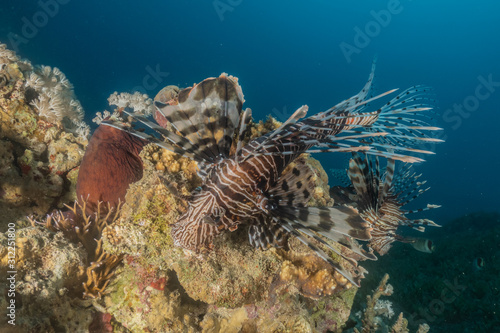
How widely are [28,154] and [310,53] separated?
122 meters

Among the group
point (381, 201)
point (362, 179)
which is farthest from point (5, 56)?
point (381, 201)

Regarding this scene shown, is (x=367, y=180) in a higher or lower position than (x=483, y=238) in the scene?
higher

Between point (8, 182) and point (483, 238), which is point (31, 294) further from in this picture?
point (483, 238)

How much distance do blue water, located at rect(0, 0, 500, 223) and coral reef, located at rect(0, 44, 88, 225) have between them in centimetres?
5342

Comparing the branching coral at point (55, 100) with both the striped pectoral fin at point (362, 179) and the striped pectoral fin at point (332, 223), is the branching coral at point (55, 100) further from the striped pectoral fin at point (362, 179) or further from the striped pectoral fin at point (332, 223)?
the striped pectoral fin at point (362, 179)

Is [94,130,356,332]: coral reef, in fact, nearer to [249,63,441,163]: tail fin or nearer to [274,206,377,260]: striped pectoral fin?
[274,206,377,260]: striped pectoral fin

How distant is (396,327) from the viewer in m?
4.89

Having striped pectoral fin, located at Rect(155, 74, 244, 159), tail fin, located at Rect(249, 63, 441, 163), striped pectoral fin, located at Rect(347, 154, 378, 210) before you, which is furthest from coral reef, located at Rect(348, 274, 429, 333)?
striped pectoral fin, located at Rect(155, 74, 244, 159)

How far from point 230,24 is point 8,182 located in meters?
123

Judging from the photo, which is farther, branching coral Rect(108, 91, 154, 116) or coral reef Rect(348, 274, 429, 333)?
branching coral Rect(108, 91, 154, 116)

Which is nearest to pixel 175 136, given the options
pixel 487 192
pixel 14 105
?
pixel 14 105

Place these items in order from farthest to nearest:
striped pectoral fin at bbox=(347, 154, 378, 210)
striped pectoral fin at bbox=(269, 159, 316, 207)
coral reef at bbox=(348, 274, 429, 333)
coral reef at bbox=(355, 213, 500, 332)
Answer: coral reef at bbox=(355, 213, 500, 332), coral reef at bbox=(348, 274, 429, 333), striped pectoral fin at bbox=(347, 154, 378, 210), striped pectoral fin at bbox=(269, 159, 316, 207)

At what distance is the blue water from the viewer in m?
64.1

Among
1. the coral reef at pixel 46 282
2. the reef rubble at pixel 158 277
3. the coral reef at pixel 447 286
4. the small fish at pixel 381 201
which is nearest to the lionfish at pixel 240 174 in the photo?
the reef rubble at pixel 158 277
